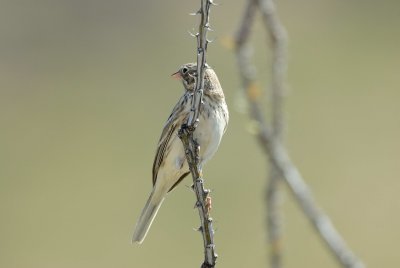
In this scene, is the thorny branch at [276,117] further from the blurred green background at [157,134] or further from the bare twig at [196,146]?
the blurred green background at [157,134]

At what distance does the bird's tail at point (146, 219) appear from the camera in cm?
638

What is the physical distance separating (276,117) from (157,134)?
14.3m

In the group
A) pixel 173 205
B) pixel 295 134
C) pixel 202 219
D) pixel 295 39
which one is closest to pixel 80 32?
pixel 295 39

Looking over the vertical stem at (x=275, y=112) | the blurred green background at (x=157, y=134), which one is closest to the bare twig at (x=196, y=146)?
the vertical stem at (x=275, y=112)

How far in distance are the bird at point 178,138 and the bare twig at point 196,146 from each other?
4.12 feet

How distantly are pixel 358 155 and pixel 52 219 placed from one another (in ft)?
17.6

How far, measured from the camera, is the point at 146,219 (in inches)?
253

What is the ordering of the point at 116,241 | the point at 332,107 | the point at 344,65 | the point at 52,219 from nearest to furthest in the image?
the point at 116,241, the point at 52,219, the point at 332,107, the point at 344,65

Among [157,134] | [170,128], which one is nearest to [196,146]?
[170,128]

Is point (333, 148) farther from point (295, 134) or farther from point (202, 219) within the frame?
point (202, 219)

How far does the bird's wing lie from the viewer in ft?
19.6

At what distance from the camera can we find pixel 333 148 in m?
19.2

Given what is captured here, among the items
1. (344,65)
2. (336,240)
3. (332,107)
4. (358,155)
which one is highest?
(344,65)

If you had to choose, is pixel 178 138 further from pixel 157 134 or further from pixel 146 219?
pixel 157 134
